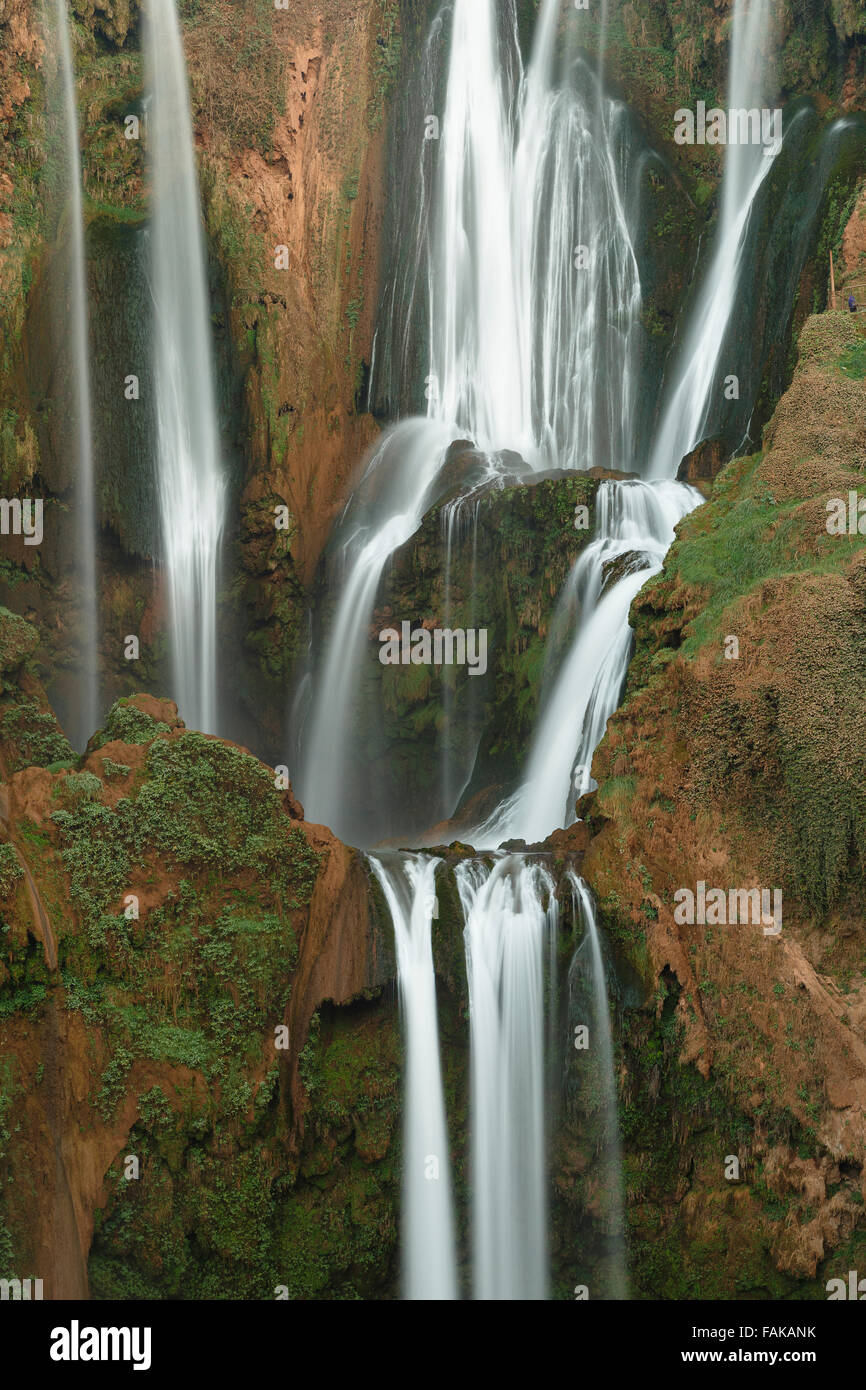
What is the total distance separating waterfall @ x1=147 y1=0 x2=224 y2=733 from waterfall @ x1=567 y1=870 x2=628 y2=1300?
1154 centimetres

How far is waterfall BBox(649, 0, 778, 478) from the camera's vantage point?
78.9 feet

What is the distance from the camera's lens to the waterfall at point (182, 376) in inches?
981

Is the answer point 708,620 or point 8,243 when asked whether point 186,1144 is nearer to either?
point 708,620

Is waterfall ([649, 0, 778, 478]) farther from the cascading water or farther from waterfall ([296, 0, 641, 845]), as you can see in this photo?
waterfall ([296, 0, 641, 845])

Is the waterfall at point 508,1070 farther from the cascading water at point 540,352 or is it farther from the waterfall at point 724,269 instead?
the waterfall at point 724,269

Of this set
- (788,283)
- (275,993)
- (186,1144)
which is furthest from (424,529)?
(186,1144)

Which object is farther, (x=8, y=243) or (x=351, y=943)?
(x=8, y=243)

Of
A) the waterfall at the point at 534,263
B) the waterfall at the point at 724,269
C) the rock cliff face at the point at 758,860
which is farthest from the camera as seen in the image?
the waterfall at the point at 534,263

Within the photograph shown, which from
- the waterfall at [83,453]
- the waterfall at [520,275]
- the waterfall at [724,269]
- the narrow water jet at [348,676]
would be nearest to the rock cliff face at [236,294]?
the waterfall at [83,453]

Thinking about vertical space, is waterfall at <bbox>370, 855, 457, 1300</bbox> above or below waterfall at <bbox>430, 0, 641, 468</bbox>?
below

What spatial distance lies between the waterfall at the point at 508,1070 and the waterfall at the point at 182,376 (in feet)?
36.0

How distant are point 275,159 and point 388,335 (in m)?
4.21

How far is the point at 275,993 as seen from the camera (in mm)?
14109

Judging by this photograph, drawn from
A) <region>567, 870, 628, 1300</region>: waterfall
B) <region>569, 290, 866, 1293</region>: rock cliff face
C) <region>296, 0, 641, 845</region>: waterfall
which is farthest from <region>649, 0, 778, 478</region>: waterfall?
<region>567, 870, 628, 1300</region>: waterfall
